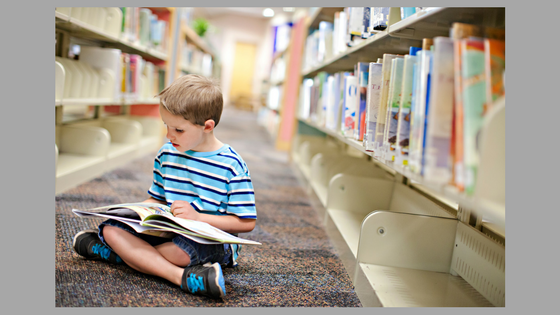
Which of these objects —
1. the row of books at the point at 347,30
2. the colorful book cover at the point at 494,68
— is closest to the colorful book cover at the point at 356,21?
the row of books at the point at 347,30

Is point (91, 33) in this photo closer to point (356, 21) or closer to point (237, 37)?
point (356, 21)

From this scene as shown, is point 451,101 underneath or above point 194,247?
above

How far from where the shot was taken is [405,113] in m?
0.98

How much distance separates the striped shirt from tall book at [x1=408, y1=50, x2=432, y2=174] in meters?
0.47

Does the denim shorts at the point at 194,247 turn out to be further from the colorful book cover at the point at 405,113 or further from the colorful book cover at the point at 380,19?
the colorful book cover at the point at 380,19

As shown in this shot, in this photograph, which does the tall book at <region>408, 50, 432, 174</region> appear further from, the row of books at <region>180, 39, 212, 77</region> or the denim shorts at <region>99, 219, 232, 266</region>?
the row of books at <region>180, 39, 212, 77</region>

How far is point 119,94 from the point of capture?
2.69 m

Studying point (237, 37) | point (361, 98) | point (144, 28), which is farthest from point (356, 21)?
point (237, 37)

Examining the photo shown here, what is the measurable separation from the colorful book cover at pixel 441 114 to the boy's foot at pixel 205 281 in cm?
56

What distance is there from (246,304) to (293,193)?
1.49 metres

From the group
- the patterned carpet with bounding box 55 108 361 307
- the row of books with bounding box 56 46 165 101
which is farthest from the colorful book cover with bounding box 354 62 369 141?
the row of books with bounding box 56 46 165 101

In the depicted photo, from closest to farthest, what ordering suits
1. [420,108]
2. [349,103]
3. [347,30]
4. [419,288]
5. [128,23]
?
[420,108] → [419,288] → [349,103] → [347,30] → [128,23]

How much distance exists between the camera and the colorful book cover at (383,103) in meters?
1.18

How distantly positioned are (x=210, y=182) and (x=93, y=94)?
1.58 meters
